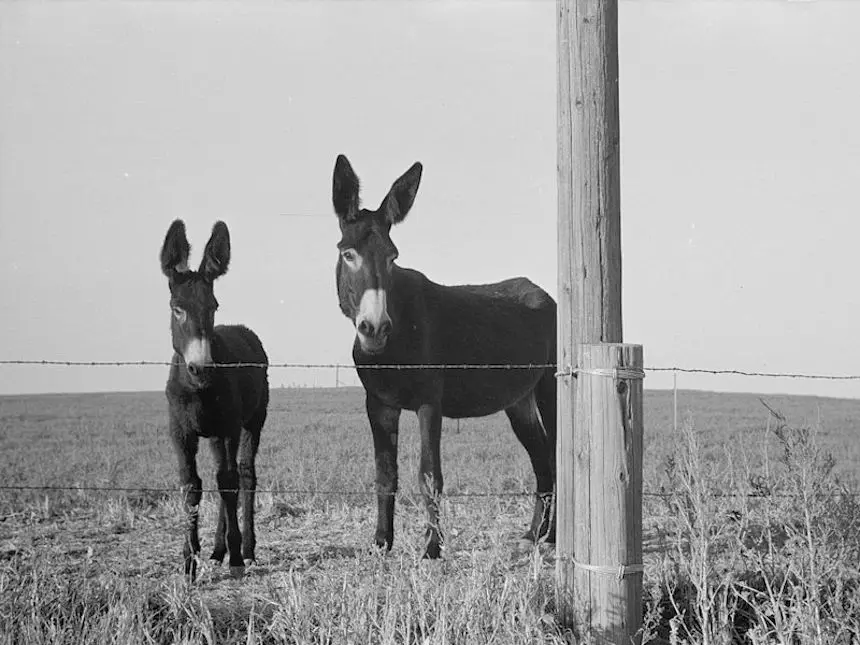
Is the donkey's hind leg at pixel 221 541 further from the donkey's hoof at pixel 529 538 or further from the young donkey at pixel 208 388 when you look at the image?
the donkey's hoof at pixel 529 538

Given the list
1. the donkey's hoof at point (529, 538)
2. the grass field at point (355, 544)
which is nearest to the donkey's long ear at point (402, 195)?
the grass field at point (355, 544)

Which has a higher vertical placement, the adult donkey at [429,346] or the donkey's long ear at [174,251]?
the donkey's long ear at [174,251]

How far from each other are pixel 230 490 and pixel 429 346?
1.86 meters

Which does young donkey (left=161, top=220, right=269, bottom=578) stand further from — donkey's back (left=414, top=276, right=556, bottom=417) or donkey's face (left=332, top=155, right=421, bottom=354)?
donkey's back (left=414, top=276, right=556, bottom=417)

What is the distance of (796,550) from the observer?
499 cm

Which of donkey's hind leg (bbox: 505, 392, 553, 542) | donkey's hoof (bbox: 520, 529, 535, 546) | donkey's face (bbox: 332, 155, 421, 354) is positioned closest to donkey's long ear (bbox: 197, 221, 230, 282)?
donkey's face (bbox: 332, 155, 421, 354)

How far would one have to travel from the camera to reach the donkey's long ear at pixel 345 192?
6289 millimetres

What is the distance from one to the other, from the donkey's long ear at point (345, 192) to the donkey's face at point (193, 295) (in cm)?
81

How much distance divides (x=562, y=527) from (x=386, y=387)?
2.12m

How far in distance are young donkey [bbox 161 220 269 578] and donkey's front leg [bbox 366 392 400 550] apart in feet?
3.08

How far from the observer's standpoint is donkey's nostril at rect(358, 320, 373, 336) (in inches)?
244

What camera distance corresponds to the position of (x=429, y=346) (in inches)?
279

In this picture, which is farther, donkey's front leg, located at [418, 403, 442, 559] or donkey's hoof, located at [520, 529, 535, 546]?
donkey's hoof, located at [520, 529, 535, 546]

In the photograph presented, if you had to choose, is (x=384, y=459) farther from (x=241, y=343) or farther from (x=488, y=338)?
(x=488, y=338)
